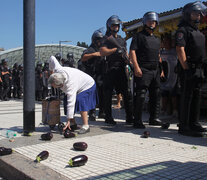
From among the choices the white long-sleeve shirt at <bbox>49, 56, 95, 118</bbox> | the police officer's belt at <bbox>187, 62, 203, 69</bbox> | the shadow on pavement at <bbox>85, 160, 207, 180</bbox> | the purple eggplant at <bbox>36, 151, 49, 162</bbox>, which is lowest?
the shadow on pavement at <bbox>85, 160, 207, 180</bbox>

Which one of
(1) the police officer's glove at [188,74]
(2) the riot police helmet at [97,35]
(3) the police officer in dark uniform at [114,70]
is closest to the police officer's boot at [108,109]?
(3) the police officer in dark uniform at [114,70]

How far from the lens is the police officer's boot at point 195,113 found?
488 cm

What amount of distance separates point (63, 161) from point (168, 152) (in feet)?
4.48

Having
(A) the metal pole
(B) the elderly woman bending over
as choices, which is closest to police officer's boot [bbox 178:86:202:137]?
(B) the elderly woman bending over

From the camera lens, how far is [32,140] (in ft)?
14.9

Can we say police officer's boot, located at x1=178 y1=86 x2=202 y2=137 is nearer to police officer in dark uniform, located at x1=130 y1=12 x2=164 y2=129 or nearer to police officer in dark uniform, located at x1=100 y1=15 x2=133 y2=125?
police officer in dark uniform, located at x1=130 y1=12 x2=164 y2=129

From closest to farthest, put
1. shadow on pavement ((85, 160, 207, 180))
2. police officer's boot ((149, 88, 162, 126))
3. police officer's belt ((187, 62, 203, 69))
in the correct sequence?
shadow on pavement ((85, 160, 207, 180)) → police officer's belt ((187, 62, 203, 69)) → police officer's boot ((149, 88, 162, 126))

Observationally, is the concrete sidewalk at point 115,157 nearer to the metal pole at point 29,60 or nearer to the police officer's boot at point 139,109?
the metal pole at point 29,60

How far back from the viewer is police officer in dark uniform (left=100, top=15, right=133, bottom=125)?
19.7 ft

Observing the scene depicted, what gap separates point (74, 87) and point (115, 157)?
5.78 feet

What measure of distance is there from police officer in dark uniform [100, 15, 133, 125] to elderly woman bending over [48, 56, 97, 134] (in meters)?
0.82

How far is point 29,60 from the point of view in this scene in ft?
16.4

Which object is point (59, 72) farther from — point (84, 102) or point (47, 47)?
point (47, 47)

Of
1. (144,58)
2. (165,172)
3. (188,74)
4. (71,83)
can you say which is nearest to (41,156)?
(165,172)
